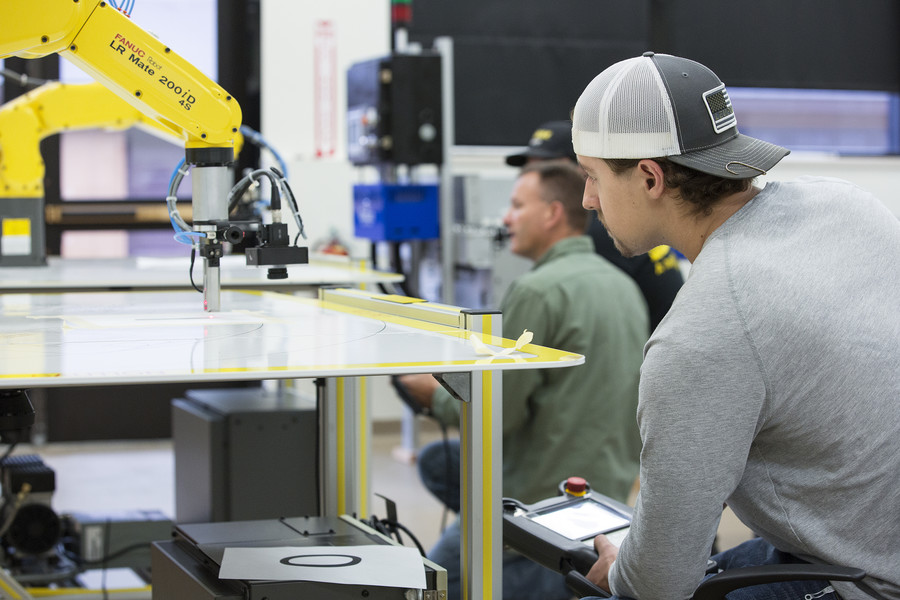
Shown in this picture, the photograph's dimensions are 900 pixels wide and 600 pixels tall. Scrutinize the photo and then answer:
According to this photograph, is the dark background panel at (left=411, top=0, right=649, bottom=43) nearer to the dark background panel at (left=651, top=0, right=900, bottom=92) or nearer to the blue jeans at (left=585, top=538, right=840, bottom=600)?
the dark background panel at (left=651, top=0, right=900, bottom=92)

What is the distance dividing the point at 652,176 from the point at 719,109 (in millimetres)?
115

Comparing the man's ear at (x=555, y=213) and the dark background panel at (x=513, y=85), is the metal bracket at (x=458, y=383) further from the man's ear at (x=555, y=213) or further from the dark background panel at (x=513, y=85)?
the dark background panel at (x=513, y=85)

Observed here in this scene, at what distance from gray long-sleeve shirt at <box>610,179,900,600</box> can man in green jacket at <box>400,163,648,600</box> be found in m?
1.07

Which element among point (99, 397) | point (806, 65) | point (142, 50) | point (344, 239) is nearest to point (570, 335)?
point (142, 50)

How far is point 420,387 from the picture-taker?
243cm

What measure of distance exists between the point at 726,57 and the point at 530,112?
113 cm

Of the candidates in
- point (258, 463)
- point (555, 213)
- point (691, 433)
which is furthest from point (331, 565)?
point (555, 213)

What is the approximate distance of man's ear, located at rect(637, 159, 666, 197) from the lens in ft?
4.31

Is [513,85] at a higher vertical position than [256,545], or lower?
higher

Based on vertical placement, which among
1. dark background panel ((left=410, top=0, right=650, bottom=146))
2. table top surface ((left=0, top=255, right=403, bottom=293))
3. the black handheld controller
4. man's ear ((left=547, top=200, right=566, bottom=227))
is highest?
dark background panel ((left=410, top=0, right=650, bottom=146))

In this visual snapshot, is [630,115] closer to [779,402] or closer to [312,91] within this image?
[779,402]

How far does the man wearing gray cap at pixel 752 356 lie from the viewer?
3.83ft

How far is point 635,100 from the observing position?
51.1 inches

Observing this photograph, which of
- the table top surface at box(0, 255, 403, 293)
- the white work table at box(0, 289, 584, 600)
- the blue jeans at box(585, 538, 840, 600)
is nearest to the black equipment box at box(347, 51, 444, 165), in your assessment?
the table top surface at box(0, 255, 403, 293)
